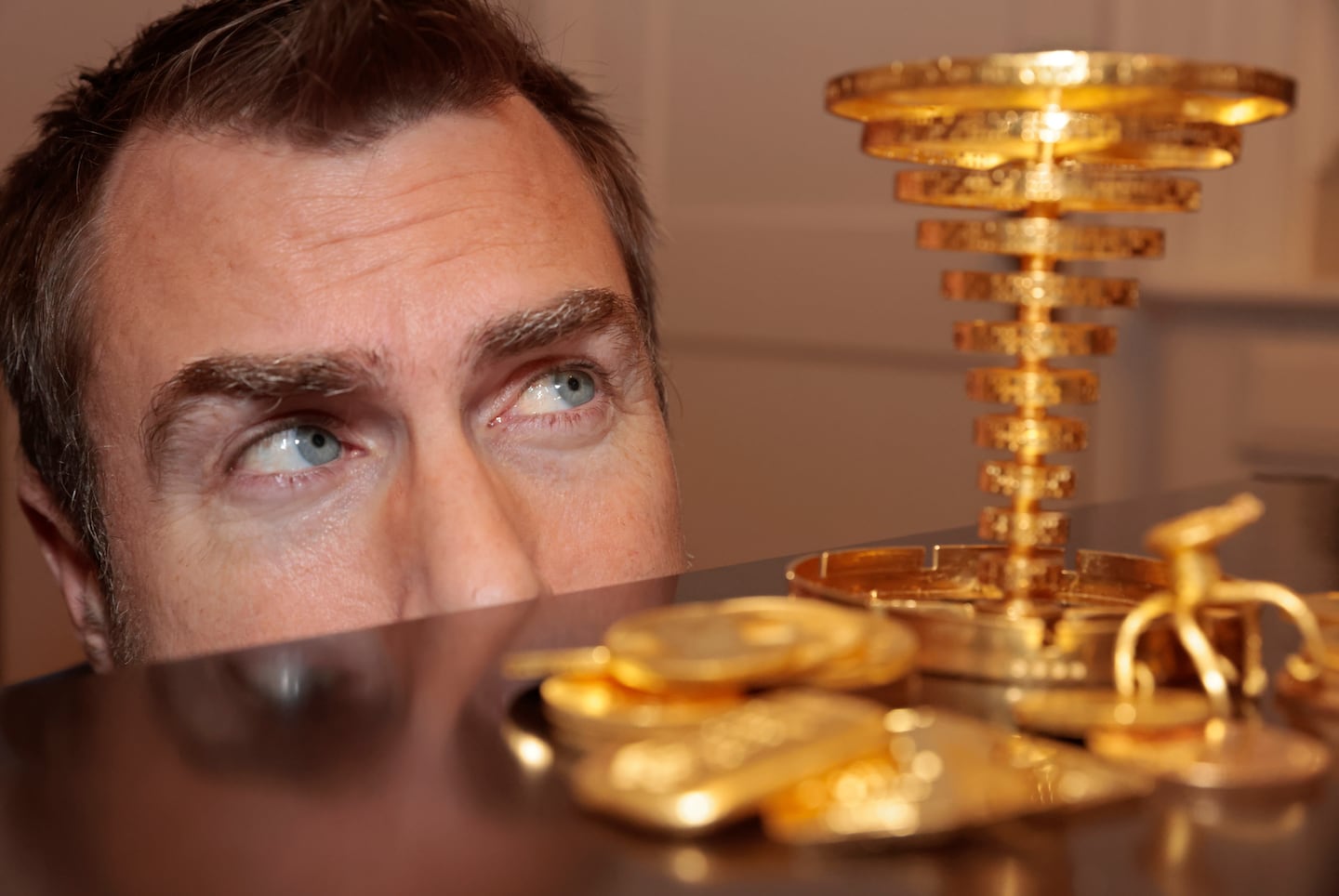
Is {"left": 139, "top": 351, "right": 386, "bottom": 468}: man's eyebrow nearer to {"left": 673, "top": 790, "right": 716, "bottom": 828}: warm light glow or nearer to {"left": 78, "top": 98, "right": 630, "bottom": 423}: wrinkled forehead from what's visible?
{"left": 78, "top": 98, "right": 630, "bottom": 423}: wrinkled forehead

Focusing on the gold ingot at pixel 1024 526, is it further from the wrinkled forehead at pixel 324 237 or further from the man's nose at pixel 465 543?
the wrinkled forehead at pixel 324 237

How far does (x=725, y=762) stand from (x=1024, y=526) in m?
0.23

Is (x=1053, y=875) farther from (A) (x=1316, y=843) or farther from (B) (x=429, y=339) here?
(B) (x=429, y=339)

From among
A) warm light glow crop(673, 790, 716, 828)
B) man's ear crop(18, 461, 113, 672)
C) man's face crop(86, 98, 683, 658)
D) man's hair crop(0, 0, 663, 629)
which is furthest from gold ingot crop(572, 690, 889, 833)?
man's ear crop(18, 461, 113, 672)

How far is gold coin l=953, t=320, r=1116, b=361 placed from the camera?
53 cm

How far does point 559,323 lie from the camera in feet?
4.35

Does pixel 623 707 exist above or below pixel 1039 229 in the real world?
below

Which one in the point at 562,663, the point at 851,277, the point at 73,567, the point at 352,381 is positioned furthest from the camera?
the point at 851,277

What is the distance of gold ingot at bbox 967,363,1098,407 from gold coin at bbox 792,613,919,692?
12cm

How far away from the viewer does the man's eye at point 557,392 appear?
1.34 meters

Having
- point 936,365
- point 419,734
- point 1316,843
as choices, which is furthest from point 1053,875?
point 936,365

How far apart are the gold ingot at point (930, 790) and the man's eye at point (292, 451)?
944 mm

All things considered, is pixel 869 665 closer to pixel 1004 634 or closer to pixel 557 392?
pixel 1004 634

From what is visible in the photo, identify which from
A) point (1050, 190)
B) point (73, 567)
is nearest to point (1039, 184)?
point (1050, 190)
